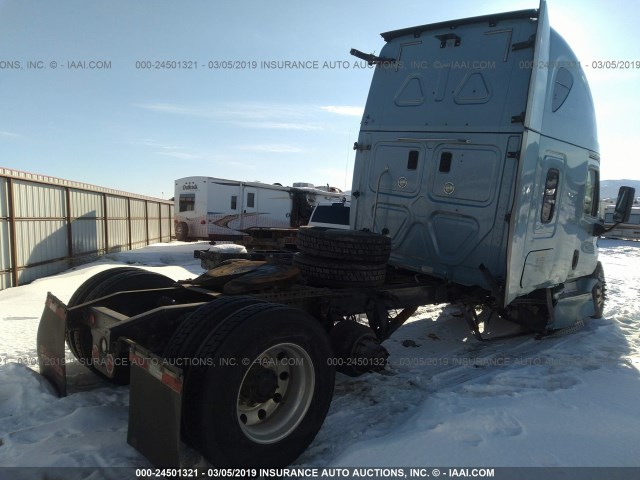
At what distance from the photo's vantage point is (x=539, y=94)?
4695 millimetres

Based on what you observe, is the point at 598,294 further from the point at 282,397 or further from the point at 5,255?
the point at 5,255

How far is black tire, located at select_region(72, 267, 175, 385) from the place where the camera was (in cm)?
380

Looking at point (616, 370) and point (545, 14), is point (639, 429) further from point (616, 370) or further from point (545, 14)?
point (545, 14)

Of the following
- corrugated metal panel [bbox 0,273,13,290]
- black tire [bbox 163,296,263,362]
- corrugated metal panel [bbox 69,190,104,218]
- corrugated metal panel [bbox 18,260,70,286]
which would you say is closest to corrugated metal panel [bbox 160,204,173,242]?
corrugated metal panel [bbox 69,190,104,218]

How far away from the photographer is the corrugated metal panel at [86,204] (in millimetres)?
13734

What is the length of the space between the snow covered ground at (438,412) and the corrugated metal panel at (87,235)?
878cm

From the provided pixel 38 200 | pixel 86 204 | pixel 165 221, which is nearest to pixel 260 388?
pixel 38 200

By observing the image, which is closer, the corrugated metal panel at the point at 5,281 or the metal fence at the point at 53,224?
the corrugated metal panel at the point at 5,281

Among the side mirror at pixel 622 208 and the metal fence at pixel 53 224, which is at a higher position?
the side mirror at pixel 622 208

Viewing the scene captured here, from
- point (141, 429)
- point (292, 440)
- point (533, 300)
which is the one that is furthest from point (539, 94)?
point (141, 429)

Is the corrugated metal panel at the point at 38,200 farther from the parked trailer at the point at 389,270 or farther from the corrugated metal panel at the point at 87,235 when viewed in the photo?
the parked trailer at the point at 389,270

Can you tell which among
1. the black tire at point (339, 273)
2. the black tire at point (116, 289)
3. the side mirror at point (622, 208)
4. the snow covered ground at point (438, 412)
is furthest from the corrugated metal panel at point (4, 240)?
the side mirror at point (622, 208)

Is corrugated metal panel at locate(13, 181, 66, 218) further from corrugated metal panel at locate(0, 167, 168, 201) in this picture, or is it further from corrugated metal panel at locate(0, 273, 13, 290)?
corrugated metal panel at locate(0, 273, 13, 290)

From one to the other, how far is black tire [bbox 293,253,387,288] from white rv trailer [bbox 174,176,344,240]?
14.8m
